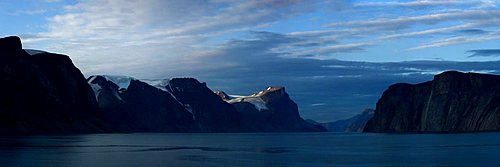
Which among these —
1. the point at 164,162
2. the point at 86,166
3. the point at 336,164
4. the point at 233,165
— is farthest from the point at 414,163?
the point at 86,166

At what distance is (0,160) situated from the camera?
90812 mm

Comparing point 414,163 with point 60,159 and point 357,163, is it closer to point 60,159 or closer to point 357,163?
point 357,163

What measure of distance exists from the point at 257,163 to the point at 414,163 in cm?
2222

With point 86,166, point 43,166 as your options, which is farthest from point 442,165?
point 43,166

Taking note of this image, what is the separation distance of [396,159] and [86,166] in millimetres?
47460

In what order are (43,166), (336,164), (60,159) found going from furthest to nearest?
(60,159) → (336,164) → (43,166)

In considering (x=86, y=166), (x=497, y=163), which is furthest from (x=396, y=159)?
(x=86, y=166)

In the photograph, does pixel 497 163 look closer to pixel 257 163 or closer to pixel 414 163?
pixel 414 163

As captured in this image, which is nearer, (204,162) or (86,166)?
(86,166)

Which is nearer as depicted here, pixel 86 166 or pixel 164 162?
pixel 86 166

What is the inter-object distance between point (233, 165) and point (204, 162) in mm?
6951

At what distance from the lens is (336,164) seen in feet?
296

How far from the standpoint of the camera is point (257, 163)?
93.0m

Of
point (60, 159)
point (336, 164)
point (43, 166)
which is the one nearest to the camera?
point (43, 166)
